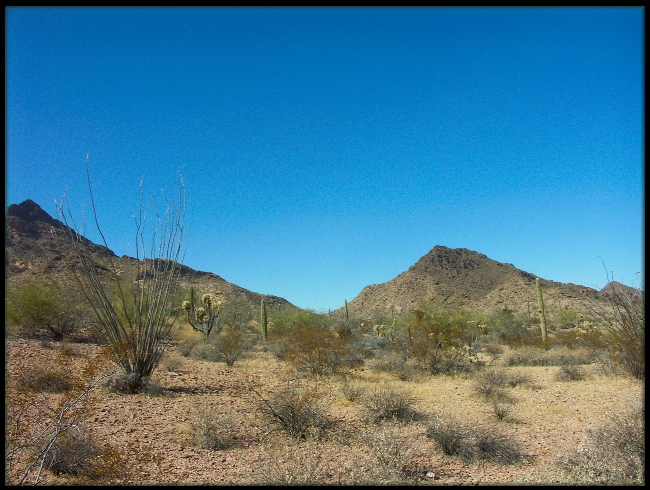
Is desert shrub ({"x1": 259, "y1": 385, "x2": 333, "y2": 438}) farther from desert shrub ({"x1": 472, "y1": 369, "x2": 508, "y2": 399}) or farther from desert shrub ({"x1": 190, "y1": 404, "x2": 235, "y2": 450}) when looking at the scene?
desert shrub ({"x1": 472, "y1": 369, "x2": 508, "y2": 399})

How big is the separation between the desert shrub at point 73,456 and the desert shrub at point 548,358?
18054mm

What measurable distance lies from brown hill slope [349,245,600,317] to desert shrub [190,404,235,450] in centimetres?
4490

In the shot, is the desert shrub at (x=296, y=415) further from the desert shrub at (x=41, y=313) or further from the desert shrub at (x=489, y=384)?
the desert shrub at (x=41, y=313)

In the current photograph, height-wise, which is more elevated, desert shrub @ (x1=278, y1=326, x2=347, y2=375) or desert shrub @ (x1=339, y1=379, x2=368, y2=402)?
desert shrub @ (x1=278, y1=326, x2=347, y2=375)

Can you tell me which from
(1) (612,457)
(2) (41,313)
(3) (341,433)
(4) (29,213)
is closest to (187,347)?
(2) (41,313)

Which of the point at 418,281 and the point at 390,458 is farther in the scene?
the point at 418,281

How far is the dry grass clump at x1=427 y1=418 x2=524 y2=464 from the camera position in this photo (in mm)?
7469

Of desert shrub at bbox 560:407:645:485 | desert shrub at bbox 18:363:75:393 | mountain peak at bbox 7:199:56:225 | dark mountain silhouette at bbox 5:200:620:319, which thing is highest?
mountain peak at bbox 7:199:56:225

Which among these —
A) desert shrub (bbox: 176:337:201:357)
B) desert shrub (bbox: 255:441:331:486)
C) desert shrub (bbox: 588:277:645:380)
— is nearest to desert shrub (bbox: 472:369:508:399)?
desert shrub (bbox: 588:277:645:380)

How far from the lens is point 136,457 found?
6621 millimetres

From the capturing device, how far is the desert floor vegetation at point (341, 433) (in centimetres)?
614

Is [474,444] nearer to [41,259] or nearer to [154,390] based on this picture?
[154,390]

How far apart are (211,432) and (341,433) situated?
2.30m

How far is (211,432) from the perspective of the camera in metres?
8.02
